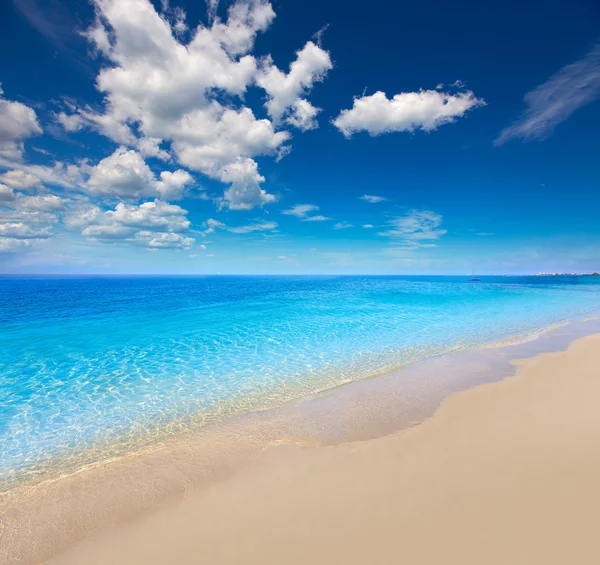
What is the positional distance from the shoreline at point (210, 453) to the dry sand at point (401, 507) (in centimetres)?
39

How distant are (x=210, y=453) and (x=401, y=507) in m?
4.37

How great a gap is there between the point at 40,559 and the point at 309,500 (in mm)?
4238

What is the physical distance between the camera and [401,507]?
4652 millimetres

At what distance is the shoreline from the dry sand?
394 mm

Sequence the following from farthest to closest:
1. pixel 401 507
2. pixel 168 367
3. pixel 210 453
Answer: pixel 168 367
pixel 210 453
pixel 401 507

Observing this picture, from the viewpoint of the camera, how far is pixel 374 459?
→ 237 inches

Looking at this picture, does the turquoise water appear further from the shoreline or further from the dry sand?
the dry sand

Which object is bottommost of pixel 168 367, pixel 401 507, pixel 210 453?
pixel 210 453

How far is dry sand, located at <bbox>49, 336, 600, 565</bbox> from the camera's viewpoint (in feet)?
13.0

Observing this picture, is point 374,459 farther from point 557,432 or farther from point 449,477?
point 557,432

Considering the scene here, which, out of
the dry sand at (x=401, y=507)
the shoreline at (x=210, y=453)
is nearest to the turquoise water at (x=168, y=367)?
the shoreline at (x=210, y=453)

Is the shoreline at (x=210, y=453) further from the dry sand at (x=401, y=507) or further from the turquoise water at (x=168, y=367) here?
the turquoise water at (x=168, y=367)

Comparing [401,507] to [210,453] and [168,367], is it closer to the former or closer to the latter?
[210,453]

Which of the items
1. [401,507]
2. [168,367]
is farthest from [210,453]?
[168,367]
